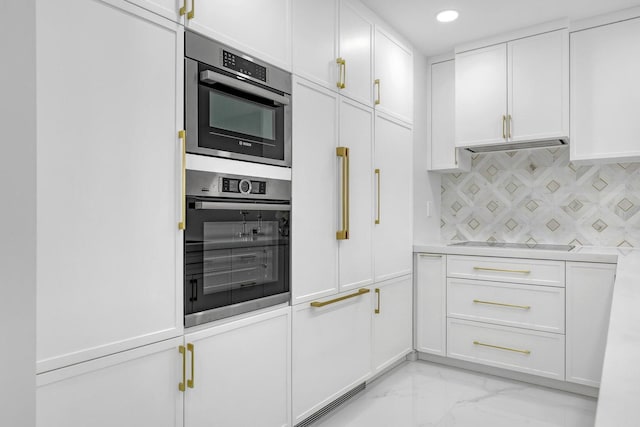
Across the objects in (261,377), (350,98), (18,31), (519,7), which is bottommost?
(261,377)

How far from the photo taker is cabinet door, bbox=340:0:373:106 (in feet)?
8.00

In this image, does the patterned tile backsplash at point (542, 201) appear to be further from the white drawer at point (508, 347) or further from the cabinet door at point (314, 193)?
the cabinet door at point (314, 193)

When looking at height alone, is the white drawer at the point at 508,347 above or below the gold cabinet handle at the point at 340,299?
below

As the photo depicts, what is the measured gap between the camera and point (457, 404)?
256 cm

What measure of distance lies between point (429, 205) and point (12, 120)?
326 centimetres

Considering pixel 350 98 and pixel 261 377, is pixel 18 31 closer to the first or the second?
pixel 261 377

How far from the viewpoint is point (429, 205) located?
3605 mm

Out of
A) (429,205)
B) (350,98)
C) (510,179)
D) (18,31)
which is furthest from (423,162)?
(18,31)

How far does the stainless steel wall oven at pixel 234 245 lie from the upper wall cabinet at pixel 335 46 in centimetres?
67

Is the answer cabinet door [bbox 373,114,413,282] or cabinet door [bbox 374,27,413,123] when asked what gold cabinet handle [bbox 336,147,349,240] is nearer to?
cabinet door [bbox 373,114,413,282]

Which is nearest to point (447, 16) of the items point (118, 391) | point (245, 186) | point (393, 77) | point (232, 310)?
point (393, 77)

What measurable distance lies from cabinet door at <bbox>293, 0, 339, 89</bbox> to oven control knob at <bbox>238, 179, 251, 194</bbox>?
0.64 meters

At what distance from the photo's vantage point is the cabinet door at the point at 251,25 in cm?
162

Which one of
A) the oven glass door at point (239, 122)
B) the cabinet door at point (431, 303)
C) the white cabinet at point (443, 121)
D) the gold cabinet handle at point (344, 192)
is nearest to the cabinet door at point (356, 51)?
the gold cabinet handle at point (344, 192)
